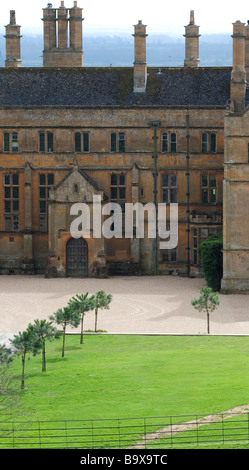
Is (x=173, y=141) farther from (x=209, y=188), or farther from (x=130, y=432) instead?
(x=130, y=432)

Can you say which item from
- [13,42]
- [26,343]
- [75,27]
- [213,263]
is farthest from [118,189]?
[26,343]

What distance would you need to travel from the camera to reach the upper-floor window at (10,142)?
99.4 meters

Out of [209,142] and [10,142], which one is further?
[10,142]

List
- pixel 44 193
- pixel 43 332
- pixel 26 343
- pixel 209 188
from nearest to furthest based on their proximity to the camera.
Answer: pixel 26 343 → pixel 43 332 → pixel 209 188 → pixel 44 193

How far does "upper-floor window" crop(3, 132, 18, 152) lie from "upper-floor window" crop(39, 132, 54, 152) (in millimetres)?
1896

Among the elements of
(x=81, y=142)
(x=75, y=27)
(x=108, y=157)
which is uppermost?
(x=75, y=27)

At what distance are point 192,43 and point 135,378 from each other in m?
53.3

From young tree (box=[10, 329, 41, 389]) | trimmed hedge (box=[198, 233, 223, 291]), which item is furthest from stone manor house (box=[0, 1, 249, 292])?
young tree (box=[10, 329, 41, 389])

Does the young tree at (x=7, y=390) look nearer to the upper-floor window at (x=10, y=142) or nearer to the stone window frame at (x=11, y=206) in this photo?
the stone window frame at (x=11, y=206)

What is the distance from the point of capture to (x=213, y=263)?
90.3 metres

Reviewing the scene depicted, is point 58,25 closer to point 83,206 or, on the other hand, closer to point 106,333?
point 83,206

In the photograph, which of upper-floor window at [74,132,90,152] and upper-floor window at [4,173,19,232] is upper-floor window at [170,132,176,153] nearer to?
upper-floor window at [74,132,90,152]

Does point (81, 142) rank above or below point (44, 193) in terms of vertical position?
above
